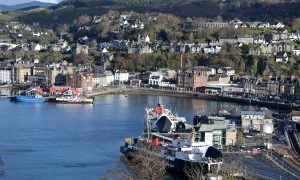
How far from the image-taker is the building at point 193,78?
19.0m

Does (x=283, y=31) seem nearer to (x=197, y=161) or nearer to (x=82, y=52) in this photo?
(x=82, y=52)

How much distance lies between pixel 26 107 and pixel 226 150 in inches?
261

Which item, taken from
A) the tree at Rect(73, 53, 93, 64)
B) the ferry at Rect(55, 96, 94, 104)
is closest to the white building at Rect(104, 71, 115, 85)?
the tree at Rect(73, 53, 93, 64)

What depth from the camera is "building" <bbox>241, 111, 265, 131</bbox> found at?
11516mm

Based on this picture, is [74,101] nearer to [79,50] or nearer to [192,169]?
[79,50]

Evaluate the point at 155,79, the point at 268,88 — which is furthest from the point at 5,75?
the point at 268,88

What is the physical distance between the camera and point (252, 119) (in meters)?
11.7

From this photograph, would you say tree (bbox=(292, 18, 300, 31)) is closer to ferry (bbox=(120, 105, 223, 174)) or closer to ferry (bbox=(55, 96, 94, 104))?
ferry (bbox=(55, 96, 94, 104))

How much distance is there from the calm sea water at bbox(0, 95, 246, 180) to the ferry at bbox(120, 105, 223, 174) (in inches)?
14.2

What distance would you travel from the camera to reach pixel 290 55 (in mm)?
21141

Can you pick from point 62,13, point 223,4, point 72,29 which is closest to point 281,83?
point 72,29

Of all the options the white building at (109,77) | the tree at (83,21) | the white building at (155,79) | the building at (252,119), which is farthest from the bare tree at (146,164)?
the tree at (83,21)

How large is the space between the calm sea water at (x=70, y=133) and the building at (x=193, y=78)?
1.65 metres

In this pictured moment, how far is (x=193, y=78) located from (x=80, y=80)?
2.56 m
